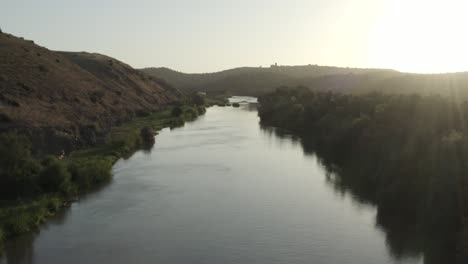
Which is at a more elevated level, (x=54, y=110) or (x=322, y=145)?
(x=54, y=110)

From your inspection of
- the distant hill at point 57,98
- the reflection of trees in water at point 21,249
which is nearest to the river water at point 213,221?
the reflection of trees in water at point 21,249

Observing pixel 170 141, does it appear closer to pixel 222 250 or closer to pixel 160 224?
pixel 160 224

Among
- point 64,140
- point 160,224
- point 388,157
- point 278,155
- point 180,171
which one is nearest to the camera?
point 160,224

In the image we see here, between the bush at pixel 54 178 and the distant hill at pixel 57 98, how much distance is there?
1148cm

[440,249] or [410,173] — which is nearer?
[440,249]

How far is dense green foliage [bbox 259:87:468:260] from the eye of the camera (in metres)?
26.2

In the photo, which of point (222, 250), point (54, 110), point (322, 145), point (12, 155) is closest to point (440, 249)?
point (222, 250)

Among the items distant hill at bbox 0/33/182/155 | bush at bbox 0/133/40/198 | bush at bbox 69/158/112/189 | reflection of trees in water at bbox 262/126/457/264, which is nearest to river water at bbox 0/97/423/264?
reflection of trees in water at bbox 262/126/457/264

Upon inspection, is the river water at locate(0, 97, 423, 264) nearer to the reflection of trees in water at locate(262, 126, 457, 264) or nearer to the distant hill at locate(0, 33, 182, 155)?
the reflection of trees in water at locate(262, 126, 457, 264)

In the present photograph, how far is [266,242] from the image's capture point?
23.9 metres

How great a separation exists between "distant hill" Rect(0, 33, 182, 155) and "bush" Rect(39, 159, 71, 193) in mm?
11480

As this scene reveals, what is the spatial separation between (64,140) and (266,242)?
1053 inches

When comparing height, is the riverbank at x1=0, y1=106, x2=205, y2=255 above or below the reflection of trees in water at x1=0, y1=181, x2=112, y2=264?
above

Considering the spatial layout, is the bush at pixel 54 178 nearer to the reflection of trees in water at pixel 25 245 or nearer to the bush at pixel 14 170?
the bush at pixel 14 170
